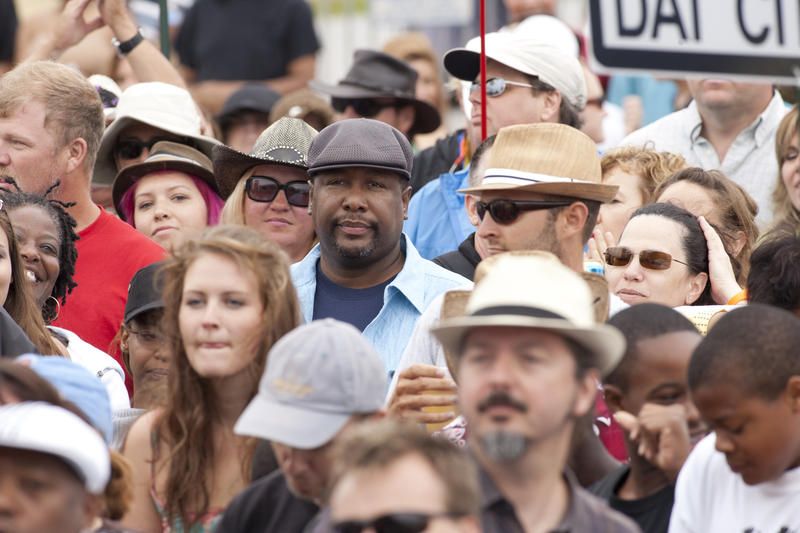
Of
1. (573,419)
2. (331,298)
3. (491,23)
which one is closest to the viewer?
(573,419)

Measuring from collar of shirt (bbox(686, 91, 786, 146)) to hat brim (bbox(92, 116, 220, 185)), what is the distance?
2401 mm

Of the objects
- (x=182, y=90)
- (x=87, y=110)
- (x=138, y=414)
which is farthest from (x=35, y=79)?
(x=138, y=414)

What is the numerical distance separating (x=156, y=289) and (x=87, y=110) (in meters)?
1.75

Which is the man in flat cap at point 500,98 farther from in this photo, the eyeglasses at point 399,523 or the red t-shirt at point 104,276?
the eyeglasses at point 399,523

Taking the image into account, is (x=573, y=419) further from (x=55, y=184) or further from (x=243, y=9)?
(x=243, y=9)

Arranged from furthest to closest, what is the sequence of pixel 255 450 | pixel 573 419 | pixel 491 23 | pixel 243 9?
1. pixel 491 23
2. pixel 243 9
3. pixel 255 450
4. pixel 573 419

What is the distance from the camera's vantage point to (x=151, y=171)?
812cm

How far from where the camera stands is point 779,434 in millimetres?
4488

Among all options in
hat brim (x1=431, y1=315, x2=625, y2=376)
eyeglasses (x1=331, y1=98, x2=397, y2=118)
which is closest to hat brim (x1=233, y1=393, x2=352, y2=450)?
hat brim (x1=431, y1=315, x2=625, y2=376)

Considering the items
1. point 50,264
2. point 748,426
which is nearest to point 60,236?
point 50,264

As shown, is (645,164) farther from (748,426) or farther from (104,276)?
(748,426)

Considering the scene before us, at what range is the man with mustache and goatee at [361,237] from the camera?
21.5 ft

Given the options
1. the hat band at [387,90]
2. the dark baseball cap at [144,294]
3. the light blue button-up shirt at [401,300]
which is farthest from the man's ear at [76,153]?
the hat band at [387,90]

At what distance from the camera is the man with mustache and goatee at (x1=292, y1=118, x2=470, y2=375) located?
655 centimetres
